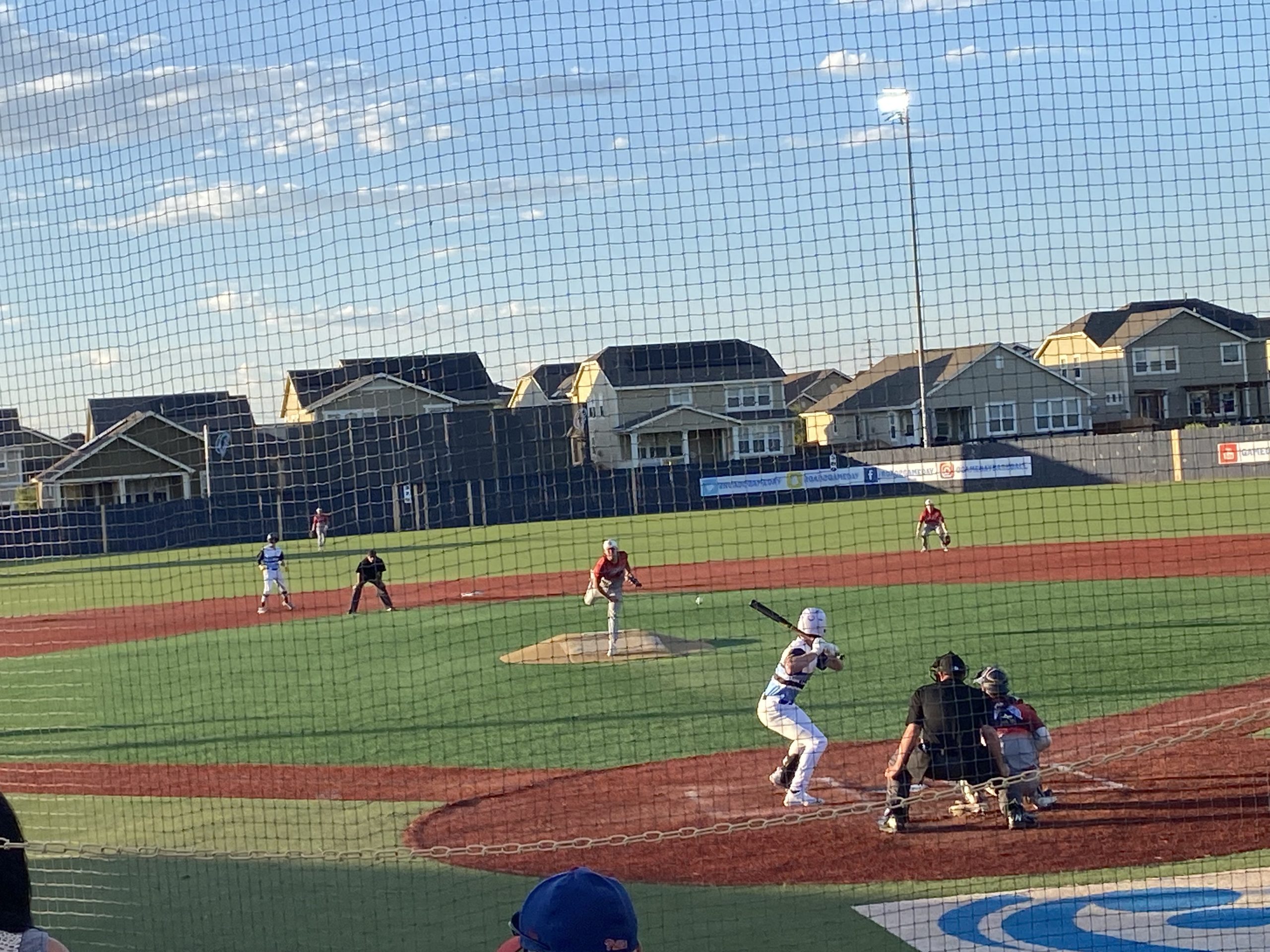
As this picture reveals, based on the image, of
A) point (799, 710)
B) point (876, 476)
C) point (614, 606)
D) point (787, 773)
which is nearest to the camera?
point (799, 710)

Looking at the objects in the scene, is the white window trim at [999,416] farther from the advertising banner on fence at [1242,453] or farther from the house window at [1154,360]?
the advertising banner on fence at [1242,453]

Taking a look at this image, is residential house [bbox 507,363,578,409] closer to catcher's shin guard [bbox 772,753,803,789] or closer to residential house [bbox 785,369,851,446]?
catcher's shin guard [bbox 772,753,803,789]

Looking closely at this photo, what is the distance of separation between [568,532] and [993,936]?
42.7 m

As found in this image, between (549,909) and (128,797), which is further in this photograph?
(128,797)

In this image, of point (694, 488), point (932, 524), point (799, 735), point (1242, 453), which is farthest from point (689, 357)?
point (1242, 453)

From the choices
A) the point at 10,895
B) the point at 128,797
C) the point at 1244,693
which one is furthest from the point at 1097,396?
the point at 10,895

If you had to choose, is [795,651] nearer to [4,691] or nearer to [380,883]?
[380,883]

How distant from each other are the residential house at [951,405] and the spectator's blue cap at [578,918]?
64.9 feet

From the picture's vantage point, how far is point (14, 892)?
3.58 meters

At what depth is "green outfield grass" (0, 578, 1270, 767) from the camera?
44.6 ft

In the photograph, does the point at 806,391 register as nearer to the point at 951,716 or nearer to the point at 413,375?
the point at 413,375

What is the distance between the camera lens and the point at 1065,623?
19781 mm

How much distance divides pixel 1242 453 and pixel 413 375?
36946 mm

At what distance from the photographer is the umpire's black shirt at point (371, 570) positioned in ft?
79.8
